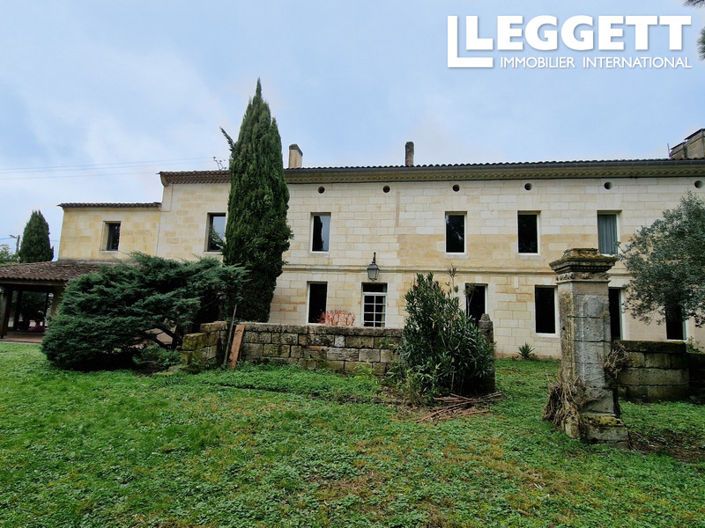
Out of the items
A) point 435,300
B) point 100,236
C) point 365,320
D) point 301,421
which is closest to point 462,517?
point 301,421

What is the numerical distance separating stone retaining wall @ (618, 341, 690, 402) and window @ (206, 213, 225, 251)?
1201 cm

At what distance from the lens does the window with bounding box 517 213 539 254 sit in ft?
37.0

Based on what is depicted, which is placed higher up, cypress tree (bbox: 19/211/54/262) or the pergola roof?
cypress tree (bbox: 19/211/54/262)

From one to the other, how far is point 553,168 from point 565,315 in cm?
891

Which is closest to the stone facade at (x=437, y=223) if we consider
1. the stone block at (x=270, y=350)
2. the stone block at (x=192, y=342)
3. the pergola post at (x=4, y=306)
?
the pergola post at (x=4, y=306)

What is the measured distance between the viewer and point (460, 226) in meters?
11.7

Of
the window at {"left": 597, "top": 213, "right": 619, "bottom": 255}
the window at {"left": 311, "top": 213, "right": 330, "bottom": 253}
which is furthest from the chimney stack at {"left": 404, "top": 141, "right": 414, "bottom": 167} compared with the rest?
the window at {"left": 597, "top": 213, "right": 619, "bottom": 255}

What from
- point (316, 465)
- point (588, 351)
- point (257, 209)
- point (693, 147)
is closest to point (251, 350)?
point (316, 465)

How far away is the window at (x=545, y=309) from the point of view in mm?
10773

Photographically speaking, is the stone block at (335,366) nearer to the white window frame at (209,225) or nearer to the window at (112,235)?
the white window frame at (209,225)

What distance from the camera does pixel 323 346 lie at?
21.6 feet

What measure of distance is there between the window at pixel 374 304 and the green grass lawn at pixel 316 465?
673 cm

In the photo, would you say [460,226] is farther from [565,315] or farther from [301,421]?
[301,421]

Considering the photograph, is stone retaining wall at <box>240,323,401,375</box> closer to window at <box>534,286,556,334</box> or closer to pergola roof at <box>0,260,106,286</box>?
window at <box>534,286,556,334</box>
